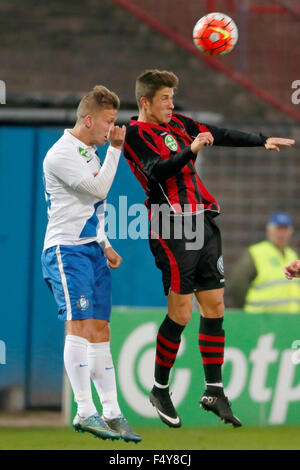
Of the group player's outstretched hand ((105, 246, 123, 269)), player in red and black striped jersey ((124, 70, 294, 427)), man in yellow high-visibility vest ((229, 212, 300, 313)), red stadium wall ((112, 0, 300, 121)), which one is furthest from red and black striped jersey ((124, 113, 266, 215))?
red stadium wall ((112, 0, 300, 121))

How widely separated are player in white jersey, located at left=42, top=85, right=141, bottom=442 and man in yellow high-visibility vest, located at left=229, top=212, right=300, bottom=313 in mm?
4870

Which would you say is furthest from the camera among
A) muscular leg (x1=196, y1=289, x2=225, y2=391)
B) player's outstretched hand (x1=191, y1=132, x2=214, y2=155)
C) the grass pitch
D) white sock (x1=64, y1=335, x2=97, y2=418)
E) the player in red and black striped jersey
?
the grass pitch

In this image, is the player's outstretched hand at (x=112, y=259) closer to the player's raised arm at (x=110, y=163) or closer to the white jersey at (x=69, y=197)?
the white jersey at (x=69, y=197)

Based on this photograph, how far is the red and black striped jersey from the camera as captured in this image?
593 cm

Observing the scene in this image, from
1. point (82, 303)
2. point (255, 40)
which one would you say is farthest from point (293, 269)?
point (255, 40)

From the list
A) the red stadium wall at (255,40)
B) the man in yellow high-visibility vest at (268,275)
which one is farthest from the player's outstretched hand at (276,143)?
the red stadium wall at (255,40)

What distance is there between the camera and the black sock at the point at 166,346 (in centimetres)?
613

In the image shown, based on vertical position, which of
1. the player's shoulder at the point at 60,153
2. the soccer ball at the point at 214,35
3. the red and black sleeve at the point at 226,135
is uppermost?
the soccer ball at the point at 214,35

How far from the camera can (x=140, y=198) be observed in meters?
11.0

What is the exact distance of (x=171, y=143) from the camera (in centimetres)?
604

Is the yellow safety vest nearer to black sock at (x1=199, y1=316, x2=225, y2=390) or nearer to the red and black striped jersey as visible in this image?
black sock at (x1=199, y1=316, x2=225, y2=390)

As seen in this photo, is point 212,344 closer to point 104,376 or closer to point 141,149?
point 104,376

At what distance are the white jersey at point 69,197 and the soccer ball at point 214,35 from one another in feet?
2.86

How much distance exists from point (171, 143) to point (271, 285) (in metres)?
5.17
